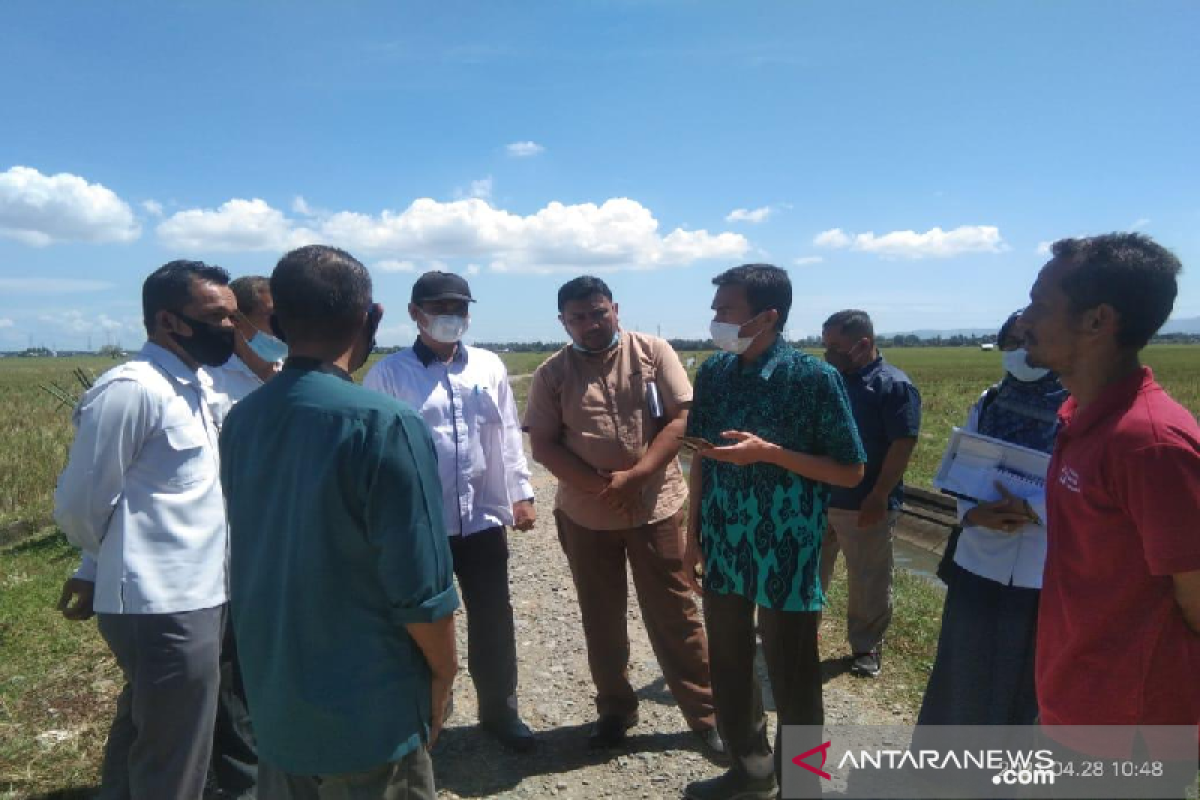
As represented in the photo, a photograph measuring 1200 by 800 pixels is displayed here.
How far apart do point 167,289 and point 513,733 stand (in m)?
2.56

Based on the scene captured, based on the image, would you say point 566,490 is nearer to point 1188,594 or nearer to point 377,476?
point 377,476

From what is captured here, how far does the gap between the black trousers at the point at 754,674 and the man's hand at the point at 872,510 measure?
159 cm

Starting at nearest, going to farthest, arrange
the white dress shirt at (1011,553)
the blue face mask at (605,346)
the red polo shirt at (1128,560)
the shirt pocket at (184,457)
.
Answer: the red polo shirt at (1128,560)
the shirt pocket at (184,457)
the white dress shirt at (1011,553)
the blue face mask at (605,346)

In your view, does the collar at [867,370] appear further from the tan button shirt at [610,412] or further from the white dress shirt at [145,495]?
the white dress shirt at [145,495]

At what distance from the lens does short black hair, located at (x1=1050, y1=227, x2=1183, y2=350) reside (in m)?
1.84

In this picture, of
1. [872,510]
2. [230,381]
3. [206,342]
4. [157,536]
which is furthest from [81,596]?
[872,510]

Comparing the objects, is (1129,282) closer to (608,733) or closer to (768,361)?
(768,361)

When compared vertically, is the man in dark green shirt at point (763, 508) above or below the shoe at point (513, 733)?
above

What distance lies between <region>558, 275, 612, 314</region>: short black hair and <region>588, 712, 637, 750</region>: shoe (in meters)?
2.06

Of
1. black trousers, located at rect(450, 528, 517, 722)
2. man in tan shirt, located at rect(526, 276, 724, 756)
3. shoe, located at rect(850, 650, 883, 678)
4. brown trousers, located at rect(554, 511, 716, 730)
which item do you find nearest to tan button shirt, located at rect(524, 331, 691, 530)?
man in tan shirt, located at rect(526, 276, 724, 756)

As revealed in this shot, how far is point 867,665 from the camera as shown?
4469 mm

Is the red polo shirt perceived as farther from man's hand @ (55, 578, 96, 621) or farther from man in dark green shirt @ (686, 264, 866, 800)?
man's hand @ (55, 578, 96, 621)

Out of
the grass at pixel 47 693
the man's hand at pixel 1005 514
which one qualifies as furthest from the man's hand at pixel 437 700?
the grass at pixel 47 693

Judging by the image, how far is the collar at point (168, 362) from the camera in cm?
268
